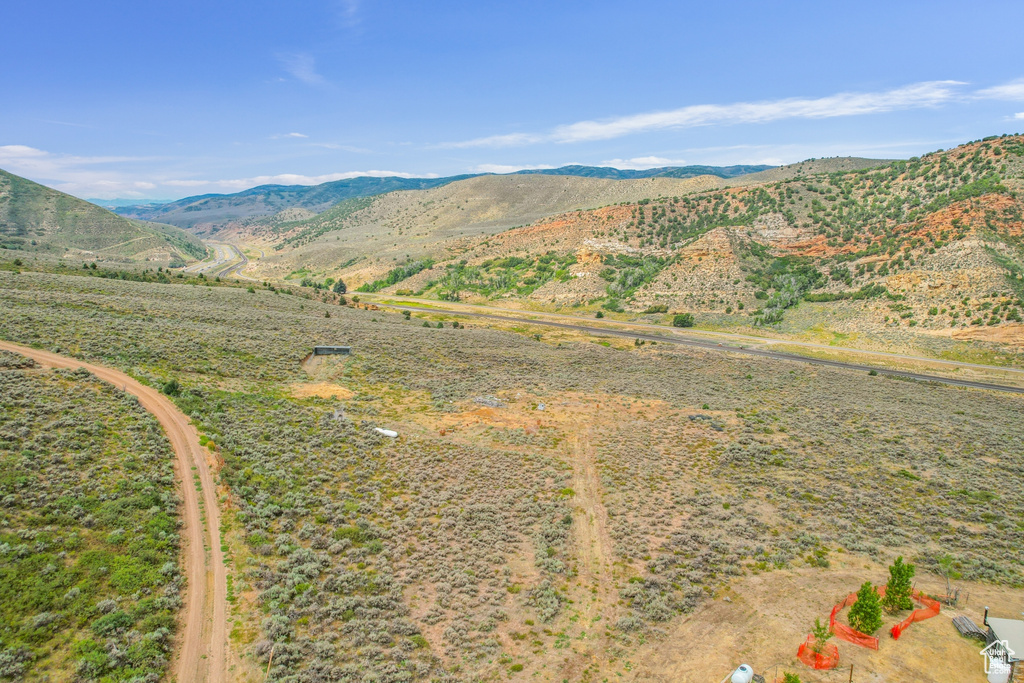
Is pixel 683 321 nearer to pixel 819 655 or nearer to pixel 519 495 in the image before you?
pixel 519 495

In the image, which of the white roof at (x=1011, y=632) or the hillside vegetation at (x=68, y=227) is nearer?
the white roof at (x=1011, y=632)

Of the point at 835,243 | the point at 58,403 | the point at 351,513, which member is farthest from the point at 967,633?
the point at 835,243

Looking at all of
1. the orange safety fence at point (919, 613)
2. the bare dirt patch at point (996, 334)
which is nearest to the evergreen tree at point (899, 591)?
the orange safety fence at point (919, 613)

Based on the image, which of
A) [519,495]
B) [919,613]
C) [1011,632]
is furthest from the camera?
[519,495]

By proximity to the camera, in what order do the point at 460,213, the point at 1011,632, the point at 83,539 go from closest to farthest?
1. the point at 1011,632
2. the point at 83,539
3. the point at 460,213

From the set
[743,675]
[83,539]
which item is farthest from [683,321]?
[83,539]

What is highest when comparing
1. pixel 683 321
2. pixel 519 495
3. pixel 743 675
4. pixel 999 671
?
pixel 683 321

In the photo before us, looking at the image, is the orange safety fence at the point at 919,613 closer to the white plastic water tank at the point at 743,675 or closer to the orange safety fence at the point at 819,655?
the orange safety fence at the point at 819,655
